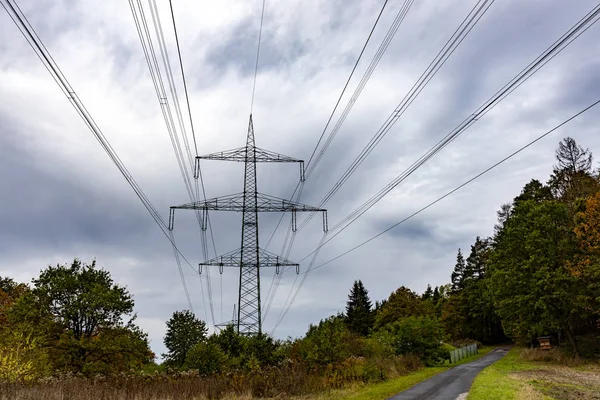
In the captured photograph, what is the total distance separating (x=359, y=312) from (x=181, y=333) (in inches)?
1418

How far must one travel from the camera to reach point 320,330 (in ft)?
91.1

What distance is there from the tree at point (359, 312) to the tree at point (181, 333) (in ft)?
88.0

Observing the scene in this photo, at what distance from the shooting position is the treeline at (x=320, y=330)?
78.5 feet

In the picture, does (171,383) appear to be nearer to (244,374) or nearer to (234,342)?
(244,374)

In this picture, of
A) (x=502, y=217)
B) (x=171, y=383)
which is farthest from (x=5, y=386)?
(x=502, y=217)

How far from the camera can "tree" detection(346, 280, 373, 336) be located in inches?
3331

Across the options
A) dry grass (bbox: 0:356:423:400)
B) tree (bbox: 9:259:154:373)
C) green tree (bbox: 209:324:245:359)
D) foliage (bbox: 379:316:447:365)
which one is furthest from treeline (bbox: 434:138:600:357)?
tree (bbox: 9:259:154:373)

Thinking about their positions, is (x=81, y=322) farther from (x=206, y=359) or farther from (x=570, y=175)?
(x=570, y=175)

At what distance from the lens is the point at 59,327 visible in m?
33.1

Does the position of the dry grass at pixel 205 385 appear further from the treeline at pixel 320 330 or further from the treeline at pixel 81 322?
the treeline at pixel 81 322

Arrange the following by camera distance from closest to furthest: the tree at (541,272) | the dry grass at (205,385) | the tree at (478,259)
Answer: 1. the dry grass at (205,385)
2. the tree at (541,272)
3. the tree at (478,259)

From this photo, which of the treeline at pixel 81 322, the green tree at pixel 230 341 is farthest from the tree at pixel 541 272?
the treeline at pixel 81 322

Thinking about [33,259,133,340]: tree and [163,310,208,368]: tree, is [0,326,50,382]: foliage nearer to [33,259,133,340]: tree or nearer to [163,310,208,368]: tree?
[33,259,133,340]: tree

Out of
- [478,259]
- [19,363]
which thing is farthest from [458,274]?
[19,363]
